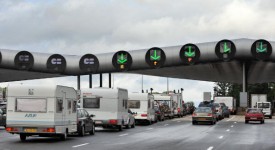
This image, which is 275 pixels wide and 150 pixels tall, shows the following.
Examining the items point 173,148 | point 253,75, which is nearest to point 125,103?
point 173,148

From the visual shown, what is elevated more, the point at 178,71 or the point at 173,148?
the point at 178,71

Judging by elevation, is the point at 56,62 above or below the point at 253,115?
above

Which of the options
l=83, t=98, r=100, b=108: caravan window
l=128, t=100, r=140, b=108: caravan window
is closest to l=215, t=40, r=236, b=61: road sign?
l=128, t=100, r=140, b=108: caravan window

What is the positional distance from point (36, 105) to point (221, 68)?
59.8 metres

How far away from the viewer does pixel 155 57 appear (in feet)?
166

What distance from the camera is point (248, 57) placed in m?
56.3

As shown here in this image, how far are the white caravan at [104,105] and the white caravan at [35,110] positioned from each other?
9.65 m

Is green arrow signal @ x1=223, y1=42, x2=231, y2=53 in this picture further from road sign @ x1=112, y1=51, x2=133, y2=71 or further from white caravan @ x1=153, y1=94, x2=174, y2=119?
white caravan @ x1=153, y1=94, x2=174, y2=119

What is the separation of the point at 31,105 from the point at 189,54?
1118 inches

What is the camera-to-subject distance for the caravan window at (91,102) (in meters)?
33.3

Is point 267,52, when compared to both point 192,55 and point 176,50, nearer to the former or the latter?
point 192,55

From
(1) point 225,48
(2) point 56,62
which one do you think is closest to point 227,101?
(1) point 225,48

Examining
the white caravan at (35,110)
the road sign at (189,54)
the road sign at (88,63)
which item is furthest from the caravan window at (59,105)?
the road sign at (88,63)

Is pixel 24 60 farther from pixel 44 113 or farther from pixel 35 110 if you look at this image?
pixel 44 113
